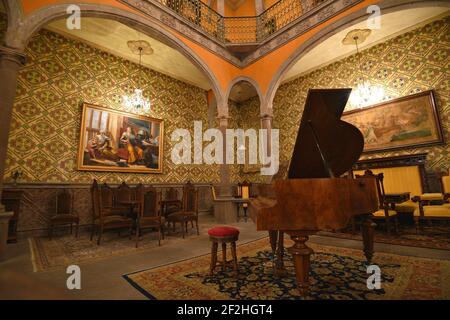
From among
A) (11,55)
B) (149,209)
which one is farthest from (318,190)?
(11,55)

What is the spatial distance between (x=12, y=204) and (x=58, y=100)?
8.48ft

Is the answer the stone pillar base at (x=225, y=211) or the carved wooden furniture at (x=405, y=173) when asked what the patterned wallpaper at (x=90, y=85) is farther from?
the stone pillar base at (x=225, y=211)

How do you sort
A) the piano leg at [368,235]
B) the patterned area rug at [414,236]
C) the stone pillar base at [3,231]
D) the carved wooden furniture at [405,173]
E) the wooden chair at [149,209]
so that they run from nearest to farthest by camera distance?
the piano leg at [368,235], the stone pillar base at [3,231], the patterned area rug at [414,236], the wooden chair at [149,209], the carved wooden furniture at [405,173]

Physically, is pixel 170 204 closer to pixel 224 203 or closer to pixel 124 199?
pixel 124 199

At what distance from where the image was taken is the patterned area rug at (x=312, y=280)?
5.91 ft

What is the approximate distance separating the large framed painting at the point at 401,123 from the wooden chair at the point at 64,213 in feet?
24.5

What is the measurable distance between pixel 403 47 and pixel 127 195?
806 centimetres

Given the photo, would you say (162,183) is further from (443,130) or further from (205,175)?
(443,130)

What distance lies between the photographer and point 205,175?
25.8ft

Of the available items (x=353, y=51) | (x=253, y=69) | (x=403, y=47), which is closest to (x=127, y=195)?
(x=253, y=69)

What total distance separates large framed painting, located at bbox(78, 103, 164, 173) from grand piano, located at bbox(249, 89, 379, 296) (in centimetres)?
489

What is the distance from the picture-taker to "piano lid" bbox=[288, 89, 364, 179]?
77.7 inches

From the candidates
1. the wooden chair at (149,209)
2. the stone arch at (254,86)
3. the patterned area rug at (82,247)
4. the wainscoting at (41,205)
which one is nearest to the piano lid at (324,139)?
the wooden chair at (149,209)

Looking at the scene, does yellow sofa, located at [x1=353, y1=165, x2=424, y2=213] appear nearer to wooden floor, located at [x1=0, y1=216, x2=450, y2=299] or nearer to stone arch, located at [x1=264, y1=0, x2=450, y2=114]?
wooden floor, located at [x1=0, y1=216, x2=450, y2=299]
